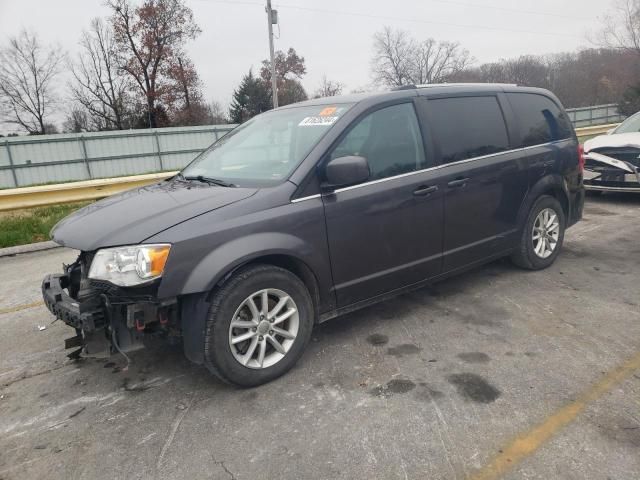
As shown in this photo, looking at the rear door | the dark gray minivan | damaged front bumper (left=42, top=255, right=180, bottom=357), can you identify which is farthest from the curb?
the rear door

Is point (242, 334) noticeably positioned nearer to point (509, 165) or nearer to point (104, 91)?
point (509, 165)

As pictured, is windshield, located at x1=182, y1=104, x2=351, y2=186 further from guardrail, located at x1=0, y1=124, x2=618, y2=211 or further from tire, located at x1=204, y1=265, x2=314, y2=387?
guardrail, located at x1=0, y1=124, x2=618, y2=211

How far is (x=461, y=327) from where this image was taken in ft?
11.9

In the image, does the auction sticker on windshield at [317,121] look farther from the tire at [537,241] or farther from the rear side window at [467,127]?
the tire at [537,241]

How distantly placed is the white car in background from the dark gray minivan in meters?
3.66

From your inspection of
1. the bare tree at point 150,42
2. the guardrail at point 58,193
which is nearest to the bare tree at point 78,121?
the bare tree at point 150,42

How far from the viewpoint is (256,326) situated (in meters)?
2.91

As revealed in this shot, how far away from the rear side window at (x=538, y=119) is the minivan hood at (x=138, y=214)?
9.45ft

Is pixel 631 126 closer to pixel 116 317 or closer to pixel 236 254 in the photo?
pixel 236 254

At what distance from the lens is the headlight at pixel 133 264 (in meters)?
2.57

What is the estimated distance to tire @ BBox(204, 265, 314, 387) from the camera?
2744 mm

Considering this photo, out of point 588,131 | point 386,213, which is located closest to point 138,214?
point 386,213

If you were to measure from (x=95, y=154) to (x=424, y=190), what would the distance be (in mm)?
22531

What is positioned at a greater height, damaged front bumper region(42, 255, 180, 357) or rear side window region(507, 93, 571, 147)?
rear side window region(507, 93, 571, 147)
